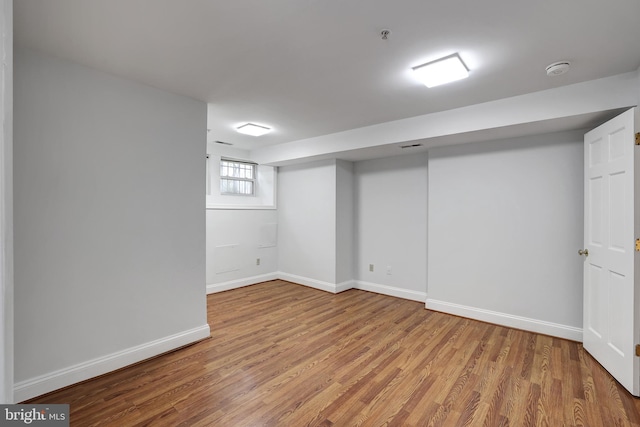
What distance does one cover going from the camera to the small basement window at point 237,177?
17.6ft

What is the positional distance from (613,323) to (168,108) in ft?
14.1

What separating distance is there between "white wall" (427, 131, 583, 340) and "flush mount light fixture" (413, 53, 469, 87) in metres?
1.61

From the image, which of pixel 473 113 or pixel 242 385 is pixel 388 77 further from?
pixel 242 385

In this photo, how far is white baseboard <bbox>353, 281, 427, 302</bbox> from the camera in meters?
4.42

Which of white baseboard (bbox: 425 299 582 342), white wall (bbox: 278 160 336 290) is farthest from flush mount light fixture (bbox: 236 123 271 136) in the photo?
white baseboard (bbox: 425 299 582 342)

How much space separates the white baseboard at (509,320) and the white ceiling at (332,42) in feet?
8.06

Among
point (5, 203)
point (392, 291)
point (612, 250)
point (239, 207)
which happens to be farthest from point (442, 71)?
point (239, 207)

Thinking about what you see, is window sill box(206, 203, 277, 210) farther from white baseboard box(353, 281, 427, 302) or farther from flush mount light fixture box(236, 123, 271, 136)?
white baseboard box(353, 281, 427, 302)

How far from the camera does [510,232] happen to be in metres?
3.48

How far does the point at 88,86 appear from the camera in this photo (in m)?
2.37

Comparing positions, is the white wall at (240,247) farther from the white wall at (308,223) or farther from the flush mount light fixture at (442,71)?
the flush mount light fixture at (442,71)

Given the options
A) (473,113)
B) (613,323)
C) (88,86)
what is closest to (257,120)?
(88,86)

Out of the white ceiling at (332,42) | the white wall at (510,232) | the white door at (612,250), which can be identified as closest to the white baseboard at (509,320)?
the white wall at (510,232)

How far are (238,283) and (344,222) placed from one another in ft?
6.91
